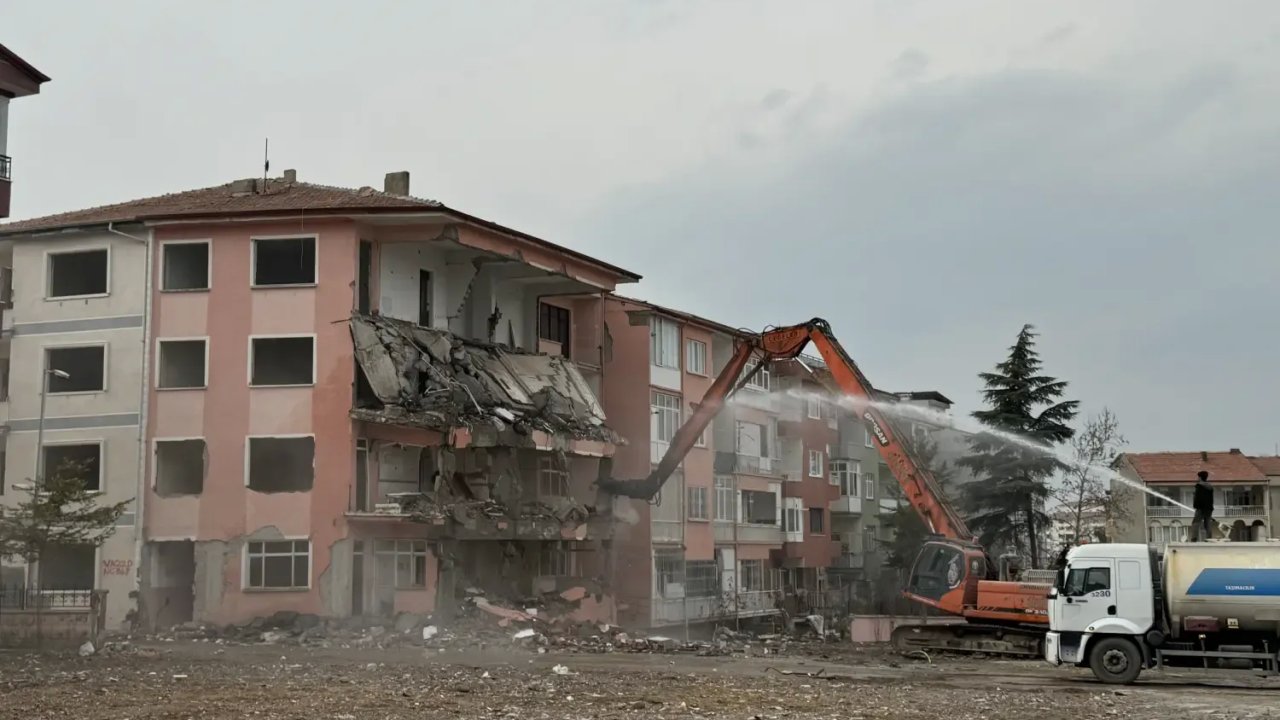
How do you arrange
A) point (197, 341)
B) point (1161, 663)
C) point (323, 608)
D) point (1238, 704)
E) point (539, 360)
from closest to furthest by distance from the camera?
point (1238, 704)
point (1161, 663)
point (323, 608)
point (197, 341)
point (539, 360)

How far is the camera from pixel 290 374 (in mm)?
47219

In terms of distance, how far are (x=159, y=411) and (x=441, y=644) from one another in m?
13.2

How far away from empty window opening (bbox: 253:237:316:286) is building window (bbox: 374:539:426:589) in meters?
8.78

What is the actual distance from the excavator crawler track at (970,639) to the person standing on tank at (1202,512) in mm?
5454

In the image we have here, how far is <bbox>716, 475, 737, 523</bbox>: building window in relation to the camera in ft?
Result: 228

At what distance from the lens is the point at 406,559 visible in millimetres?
47469

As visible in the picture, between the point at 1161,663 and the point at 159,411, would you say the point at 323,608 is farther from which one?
the point at 1161,663

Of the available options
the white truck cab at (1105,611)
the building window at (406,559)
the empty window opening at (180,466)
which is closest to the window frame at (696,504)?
the building window at (406,559)

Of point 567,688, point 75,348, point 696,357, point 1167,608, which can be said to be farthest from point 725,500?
point 567,688

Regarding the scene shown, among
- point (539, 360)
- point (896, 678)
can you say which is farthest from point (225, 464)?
point (896, 678)

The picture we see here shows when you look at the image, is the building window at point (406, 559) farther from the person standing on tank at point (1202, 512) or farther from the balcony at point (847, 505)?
the balcony at point (847, 505)

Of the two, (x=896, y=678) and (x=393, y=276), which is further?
(x=393, y=276)

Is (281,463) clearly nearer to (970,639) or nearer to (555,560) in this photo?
(555,560)

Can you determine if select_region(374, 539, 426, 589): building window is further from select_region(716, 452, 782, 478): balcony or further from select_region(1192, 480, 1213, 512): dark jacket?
select_region(716, 452, 782, 478): balcony
